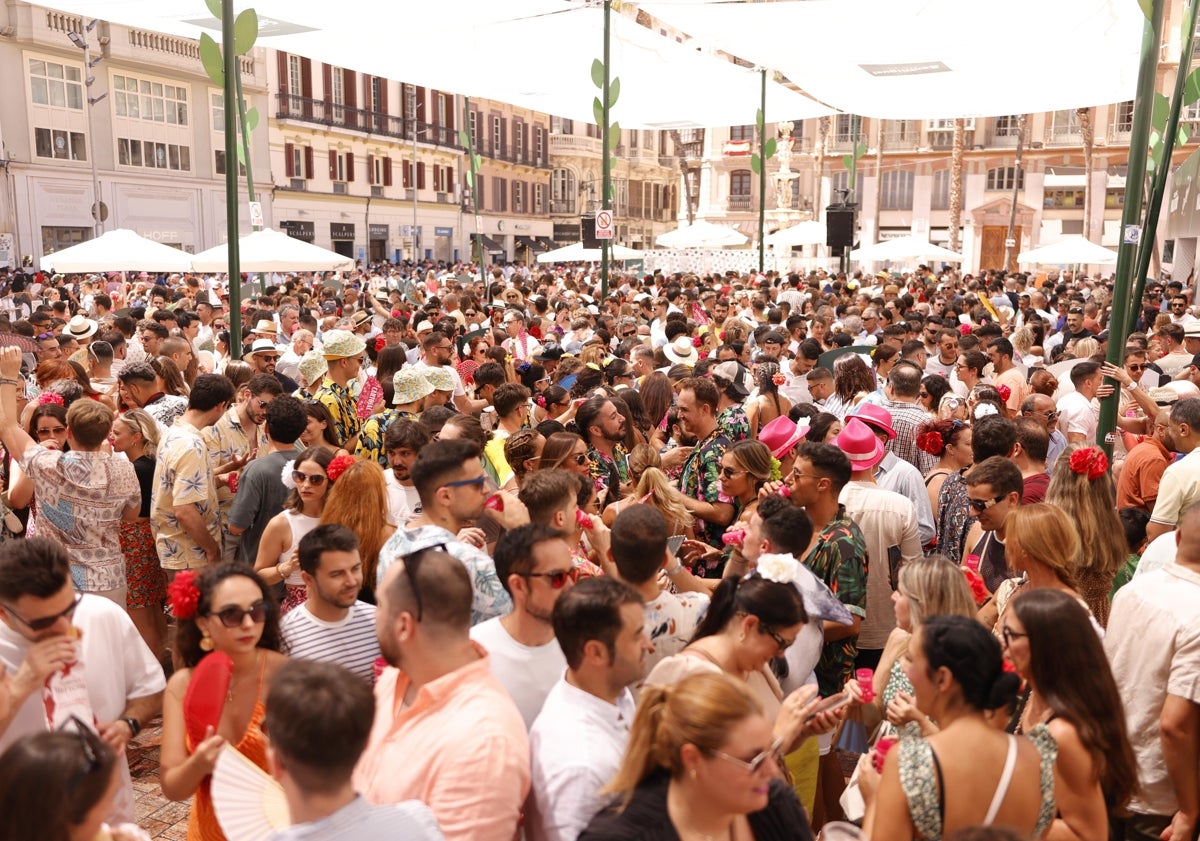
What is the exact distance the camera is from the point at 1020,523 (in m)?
3.85

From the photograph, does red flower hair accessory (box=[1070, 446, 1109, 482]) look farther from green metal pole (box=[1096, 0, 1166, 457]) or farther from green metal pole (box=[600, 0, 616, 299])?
green metal pole (box=[600, 0, 616, 299])

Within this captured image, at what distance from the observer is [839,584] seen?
167 inches

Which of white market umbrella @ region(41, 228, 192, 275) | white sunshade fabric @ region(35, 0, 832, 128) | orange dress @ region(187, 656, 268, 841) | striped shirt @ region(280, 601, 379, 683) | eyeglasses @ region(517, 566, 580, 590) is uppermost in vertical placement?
white sunshade fabric @ region(35, 0, 832, 128)

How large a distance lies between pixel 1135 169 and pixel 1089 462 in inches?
120

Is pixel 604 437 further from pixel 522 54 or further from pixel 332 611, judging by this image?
pixel 522 54

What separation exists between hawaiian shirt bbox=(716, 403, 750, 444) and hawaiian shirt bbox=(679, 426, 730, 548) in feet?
0.16

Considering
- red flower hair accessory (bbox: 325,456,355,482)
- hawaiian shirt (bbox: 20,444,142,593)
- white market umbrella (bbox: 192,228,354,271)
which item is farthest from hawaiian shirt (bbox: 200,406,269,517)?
white market umbrella (bbox: 192,228,354,271)

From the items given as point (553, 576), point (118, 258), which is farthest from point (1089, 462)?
point (118, 258)

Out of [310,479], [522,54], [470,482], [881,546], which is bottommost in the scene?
A: [881,546]

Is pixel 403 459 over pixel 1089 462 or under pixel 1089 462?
under

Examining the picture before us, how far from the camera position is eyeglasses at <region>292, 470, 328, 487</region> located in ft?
15.4

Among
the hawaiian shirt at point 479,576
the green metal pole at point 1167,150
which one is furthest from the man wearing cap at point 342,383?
the green metal pole at point 1167,150

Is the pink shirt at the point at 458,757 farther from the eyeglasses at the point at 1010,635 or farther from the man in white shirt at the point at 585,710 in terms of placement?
the eyeglasses at the point at 1010,635

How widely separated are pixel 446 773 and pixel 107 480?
336 cm
